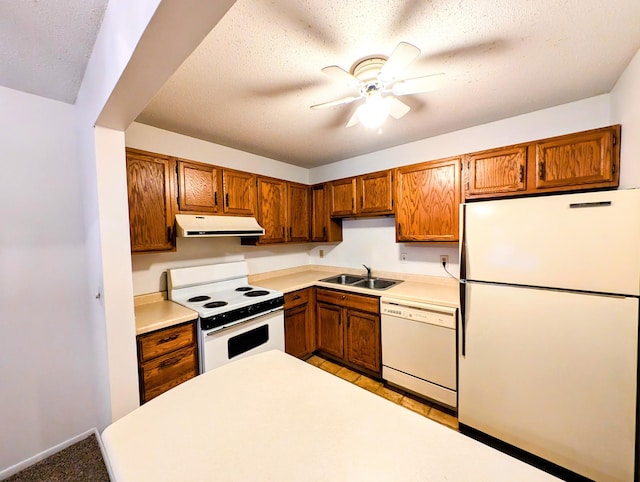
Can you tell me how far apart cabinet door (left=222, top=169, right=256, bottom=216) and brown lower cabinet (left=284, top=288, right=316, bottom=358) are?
1018 mm

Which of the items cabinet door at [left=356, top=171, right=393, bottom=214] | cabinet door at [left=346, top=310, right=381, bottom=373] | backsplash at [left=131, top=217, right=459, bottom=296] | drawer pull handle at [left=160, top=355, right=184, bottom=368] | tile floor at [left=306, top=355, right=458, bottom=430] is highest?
cabinet door at [left=356, top=171, right=393, bottom=214]

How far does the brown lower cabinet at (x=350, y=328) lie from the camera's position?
7.88ft

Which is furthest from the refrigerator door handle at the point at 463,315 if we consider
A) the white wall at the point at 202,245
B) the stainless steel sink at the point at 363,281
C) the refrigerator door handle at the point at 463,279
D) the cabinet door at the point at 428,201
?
the white wall at the point at 202,245

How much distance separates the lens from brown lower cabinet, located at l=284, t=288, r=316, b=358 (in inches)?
101

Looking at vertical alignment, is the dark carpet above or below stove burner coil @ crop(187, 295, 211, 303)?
below

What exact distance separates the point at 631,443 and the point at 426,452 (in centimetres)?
158

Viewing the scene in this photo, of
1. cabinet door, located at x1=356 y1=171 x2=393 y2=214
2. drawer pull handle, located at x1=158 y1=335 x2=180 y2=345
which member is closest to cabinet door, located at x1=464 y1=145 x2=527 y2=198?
cabinet door, located at x1=356 y1=171 x2=393 y2=214

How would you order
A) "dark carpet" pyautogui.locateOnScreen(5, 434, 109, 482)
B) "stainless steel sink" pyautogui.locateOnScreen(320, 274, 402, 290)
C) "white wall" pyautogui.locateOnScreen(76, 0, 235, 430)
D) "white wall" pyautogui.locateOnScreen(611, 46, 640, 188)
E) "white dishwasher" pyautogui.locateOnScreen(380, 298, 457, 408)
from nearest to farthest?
"white wall" pyautogui.locateOnScreen(76, 0, 235, 430), "white wall" pyautogui.locateOnScreen(611, 46, 640, 188), "dark carpet" pyautogui.locateOnScreen(5, 434, 109, 482), "white dishwasher" pyautogui.locateOnScreen(380, 298, 457, 408), "stainless steel sink" pyautogui.locateOnScreen(320, 274, 402, 290)

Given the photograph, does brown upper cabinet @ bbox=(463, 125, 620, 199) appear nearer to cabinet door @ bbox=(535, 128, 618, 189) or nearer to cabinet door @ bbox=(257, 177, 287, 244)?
cabinet door @ bbox=(535, 128, 618, 189)

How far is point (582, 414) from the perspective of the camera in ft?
4.56

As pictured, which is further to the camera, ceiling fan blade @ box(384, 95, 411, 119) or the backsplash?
the backsplash

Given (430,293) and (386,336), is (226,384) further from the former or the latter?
Answer: (430,293)

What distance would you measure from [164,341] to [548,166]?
3.08 meters

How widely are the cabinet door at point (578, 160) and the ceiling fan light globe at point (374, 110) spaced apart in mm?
1350
